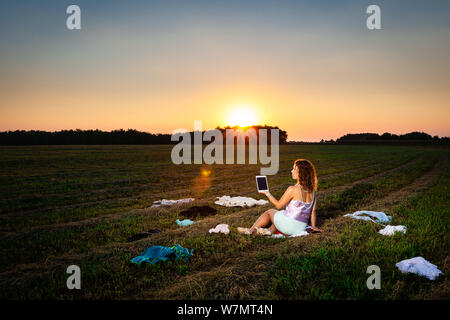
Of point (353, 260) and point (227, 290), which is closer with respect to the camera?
point (227, 290)

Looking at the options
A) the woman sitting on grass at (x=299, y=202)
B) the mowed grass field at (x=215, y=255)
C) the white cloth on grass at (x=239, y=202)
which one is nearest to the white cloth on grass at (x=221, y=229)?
the mowed grass field at (x=215, y=255)

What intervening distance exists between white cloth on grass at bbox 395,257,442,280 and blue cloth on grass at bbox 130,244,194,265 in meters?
4.10

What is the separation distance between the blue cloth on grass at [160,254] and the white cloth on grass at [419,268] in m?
4.10

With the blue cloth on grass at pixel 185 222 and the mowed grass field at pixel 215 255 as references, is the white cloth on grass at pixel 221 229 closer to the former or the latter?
the mowed grass field at pixel 215 255

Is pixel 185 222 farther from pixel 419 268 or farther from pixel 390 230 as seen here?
pixel 419 268

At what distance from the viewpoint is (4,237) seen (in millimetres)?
7352

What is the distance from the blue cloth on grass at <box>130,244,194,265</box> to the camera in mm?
5312

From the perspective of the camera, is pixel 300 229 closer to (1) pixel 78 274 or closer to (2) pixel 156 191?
(1) pixel 78 274

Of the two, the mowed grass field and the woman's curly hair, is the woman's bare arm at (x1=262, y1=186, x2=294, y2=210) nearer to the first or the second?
the woman's curly hair

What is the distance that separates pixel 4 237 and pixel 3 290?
369 centimetres

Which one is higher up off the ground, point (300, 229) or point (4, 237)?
point (300, 229)

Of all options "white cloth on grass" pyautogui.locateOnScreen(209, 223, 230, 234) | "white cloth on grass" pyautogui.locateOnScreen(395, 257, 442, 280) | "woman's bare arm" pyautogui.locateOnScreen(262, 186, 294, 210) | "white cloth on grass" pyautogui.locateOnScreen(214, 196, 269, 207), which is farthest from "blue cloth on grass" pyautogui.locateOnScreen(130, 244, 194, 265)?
"white cloth on grass" pyautogui.locateOnScreen(214, 196, 269, 207)

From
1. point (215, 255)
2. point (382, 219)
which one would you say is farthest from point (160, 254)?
point (382, 219)
